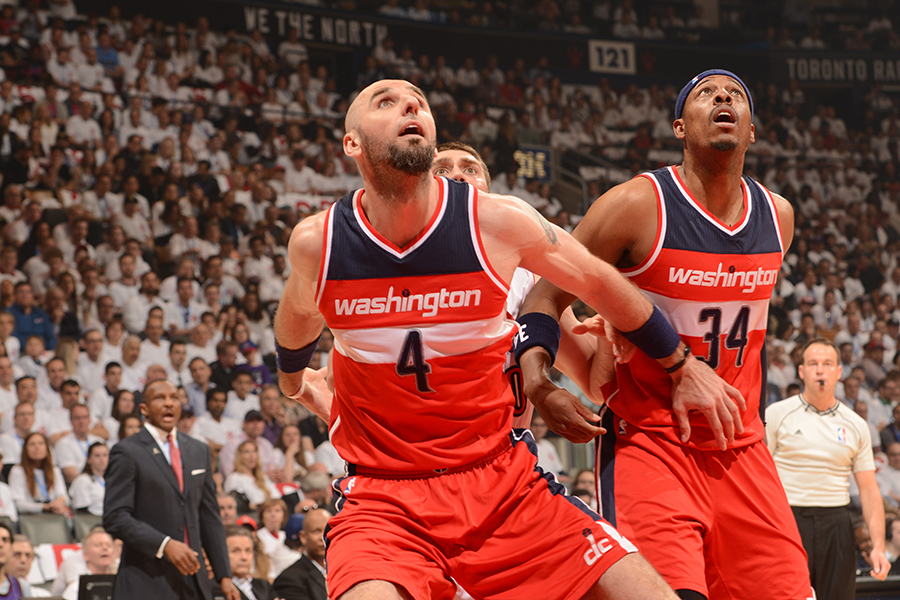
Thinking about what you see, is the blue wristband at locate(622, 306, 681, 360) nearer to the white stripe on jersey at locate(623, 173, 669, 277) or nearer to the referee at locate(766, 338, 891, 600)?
the white stripe on jersey at locate(623, 173, 669, 277)

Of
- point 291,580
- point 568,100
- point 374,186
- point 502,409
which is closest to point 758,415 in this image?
point 502,409

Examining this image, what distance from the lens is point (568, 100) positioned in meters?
20.5

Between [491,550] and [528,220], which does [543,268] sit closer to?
[528,220]

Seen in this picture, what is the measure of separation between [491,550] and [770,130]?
63.3 ft

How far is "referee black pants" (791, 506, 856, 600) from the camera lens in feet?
22.8

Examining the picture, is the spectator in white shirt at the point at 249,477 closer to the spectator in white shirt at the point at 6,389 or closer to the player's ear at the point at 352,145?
the spectator in white shirt at the point at 6,389

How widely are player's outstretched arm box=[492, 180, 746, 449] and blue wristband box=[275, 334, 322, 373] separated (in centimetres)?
86

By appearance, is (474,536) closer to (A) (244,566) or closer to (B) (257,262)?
(A) (244,566)

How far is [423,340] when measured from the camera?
3.13 meters

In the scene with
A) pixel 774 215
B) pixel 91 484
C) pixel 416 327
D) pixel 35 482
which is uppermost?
pixel 774 215

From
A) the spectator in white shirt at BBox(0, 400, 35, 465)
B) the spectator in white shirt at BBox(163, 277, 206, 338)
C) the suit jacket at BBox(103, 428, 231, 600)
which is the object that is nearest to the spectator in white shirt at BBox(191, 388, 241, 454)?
the spectator in white shirt at BBox(163, 277, 206, 338)

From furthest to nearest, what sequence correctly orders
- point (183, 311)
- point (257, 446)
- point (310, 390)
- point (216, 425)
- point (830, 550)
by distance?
point (183, 311)
point (216, 425)
point (257, 446)
point (830, 550)
point (310, 390)

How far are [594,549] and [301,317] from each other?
136 cm

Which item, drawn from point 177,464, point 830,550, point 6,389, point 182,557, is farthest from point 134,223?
point 830,550
